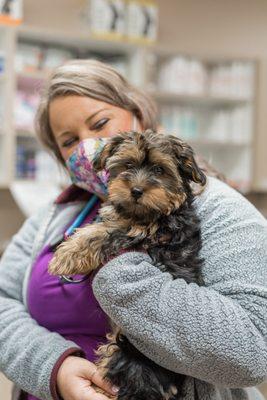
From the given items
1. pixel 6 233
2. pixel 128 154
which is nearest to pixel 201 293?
pixel 128 154

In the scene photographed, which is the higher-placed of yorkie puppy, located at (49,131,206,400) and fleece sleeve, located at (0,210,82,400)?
yorkie puppy, located at (49,131,206,400)

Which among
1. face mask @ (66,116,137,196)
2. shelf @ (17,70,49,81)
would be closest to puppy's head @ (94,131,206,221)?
face mask @ (66,116,137,196)

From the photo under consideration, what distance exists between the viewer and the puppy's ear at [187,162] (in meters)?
1.20

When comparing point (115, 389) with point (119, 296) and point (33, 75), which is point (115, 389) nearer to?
point (119, 296)

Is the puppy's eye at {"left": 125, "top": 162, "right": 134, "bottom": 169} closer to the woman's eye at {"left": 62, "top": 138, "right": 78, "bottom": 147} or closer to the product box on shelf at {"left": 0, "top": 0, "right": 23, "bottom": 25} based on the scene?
the woman's eye at {"left": 62, "top": 138, "right": 78, "bottom": 147}

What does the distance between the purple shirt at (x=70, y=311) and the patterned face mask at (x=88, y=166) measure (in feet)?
0.81

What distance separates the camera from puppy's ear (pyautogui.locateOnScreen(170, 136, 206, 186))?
120cm

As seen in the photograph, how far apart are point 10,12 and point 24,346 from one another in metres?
3.33

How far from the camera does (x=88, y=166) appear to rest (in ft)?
4.53

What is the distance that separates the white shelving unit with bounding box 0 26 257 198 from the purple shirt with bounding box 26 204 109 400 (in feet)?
8.68

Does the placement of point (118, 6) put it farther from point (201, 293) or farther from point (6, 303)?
point (201, 293)

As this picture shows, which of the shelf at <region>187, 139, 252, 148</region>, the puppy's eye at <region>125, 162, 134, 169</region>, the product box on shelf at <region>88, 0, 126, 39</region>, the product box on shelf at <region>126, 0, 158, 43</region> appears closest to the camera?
the puppy's eye at <region>125, 162, 134, 169</region>

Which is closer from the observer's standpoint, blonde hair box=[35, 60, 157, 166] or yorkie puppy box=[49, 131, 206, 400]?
yorkie puppy box=[49, 131, 206, 400]

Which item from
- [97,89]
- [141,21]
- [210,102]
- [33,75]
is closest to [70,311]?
→ [97,89]
